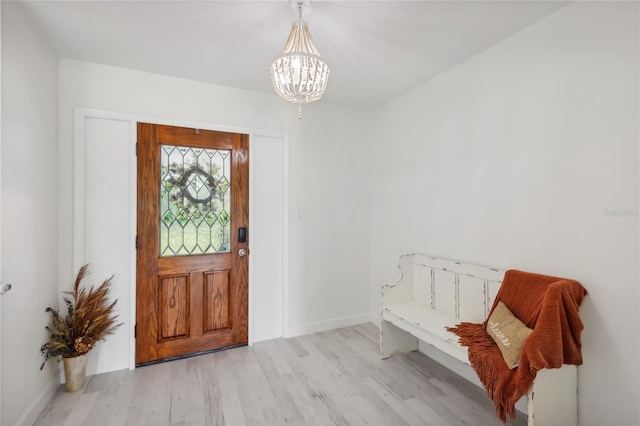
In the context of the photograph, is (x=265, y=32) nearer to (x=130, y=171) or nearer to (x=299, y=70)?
→ (x=299, y=70)

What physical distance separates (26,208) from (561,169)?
3.29 meters

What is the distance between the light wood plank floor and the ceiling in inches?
101

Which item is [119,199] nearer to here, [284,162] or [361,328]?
[284,162]

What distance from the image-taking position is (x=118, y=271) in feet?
8.20

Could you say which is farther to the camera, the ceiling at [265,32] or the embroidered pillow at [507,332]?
the ceiling at [265,32]

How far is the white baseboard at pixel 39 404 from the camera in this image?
5.89 ft

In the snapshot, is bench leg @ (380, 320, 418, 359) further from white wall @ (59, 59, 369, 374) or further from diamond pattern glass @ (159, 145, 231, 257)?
diamond pattern glass @ (159, 145, 231, 257)

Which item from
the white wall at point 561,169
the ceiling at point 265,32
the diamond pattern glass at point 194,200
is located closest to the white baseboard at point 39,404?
the diamond pattern glass at point 194,200

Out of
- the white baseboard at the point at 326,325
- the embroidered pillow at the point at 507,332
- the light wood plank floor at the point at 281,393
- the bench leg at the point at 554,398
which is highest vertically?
the embroidered pillow at the point at 507,332

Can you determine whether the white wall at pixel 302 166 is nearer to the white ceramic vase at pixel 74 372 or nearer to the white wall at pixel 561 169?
the white ceramic vase at pixel 74 372

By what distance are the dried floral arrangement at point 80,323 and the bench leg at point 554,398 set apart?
288 centimetres

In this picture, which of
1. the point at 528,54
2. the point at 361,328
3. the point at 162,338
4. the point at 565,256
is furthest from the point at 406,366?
the point at 528,54

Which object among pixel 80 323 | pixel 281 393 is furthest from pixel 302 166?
pixel 80 323

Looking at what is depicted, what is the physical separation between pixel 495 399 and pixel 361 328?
1872 mm
